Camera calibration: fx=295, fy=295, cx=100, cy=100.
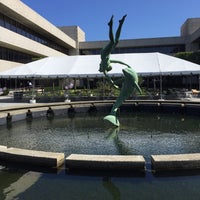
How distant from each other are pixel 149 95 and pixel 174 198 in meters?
20.8

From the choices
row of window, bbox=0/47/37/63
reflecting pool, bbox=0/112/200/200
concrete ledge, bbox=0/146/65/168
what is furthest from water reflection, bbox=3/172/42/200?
row of window, bbox=0/47/37/63

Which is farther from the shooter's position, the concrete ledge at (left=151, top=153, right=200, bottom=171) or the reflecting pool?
the concrete ledge at (left=151, top=153, right=200, bottom=171)

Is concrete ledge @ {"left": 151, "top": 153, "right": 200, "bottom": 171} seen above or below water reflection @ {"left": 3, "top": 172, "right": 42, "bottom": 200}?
above

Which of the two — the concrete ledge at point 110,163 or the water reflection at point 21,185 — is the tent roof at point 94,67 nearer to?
the concrete ledge at point 110,163

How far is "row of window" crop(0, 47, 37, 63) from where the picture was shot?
42.3m

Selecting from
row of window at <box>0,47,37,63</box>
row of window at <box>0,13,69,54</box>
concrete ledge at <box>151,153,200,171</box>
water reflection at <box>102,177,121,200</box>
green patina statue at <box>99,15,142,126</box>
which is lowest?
water reflection at <box>102,177,121,200</box>

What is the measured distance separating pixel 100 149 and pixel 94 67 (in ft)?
61.3

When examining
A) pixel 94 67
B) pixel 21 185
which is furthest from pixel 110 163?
pixel 94 67

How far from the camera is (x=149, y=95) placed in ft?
84.1

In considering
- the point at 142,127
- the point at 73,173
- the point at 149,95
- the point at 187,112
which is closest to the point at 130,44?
the point at 149,95

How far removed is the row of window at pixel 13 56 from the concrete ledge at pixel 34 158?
37.3 metres

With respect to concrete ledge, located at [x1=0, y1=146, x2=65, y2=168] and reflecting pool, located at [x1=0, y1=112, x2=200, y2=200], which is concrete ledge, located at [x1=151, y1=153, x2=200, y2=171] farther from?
concrete ledge, located at [x1=0, y1=146, x2=65, y2=168]

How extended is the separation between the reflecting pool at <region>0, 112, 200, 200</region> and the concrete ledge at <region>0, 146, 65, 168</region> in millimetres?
207

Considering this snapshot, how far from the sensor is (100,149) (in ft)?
29.7
